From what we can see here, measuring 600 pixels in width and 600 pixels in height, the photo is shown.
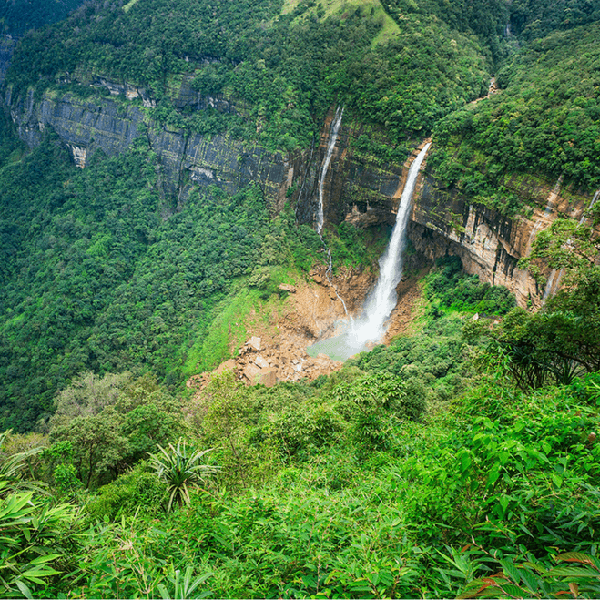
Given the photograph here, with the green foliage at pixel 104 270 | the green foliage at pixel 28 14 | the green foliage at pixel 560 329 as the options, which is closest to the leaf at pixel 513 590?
the green foliage at pixel 560 329

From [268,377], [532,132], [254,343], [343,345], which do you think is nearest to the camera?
[532,132]

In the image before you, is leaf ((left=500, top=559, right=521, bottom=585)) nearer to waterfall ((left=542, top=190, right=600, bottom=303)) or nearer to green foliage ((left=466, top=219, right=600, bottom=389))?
green foliage ((left=466, top=219, right=600, bottom=389))

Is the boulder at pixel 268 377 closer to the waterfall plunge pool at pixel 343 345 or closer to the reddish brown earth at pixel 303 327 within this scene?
the reddish brown earth at pixel 303 327

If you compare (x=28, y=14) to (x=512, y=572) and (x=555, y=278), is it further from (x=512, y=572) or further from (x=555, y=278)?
(x=512, y=572)

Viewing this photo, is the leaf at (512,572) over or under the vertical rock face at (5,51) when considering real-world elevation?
under

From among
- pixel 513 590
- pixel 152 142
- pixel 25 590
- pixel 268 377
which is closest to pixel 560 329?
pixel 513 590

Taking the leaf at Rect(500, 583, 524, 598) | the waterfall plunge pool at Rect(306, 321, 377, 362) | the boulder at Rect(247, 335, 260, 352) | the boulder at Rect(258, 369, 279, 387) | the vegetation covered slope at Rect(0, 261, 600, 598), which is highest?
the leaf at Rect(500, 583, 524, 598)

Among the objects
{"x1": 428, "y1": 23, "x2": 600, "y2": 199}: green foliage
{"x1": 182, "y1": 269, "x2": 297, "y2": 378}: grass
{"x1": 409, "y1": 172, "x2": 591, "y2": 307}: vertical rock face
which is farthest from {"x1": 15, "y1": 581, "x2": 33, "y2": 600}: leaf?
{"x1": 182, "y1": 269, "x2": 297, "y2": 378}: grass

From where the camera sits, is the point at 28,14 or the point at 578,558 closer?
the point at 578,558
